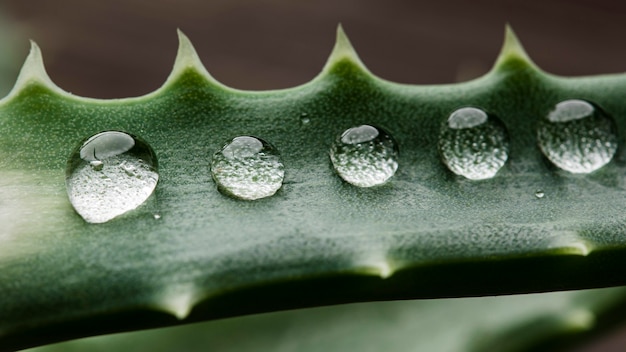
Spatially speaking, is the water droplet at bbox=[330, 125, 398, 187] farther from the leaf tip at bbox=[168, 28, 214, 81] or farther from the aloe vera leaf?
the aloe vera leaf

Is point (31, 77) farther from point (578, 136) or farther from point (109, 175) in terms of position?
point (578, 136)

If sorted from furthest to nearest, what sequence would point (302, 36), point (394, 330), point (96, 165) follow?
1. point (302, 36)
2. point (394, 330)
3. point (96, 165)

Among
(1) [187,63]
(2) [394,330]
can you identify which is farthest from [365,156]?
(2) [394,330]

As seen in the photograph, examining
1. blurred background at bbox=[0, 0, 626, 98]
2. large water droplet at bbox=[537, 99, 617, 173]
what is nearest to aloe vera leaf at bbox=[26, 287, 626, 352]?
large water droplet at bbox=[537, 99, 617, 173]

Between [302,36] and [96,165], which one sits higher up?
[302,36]

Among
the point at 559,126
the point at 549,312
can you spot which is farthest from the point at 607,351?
the point at 559,126

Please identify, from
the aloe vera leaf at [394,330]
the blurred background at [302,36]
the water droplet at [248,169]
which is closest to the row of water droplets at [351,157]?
the water droplet at [248,169]

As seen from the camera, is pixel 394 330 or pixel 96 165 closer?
pixel 96 165
